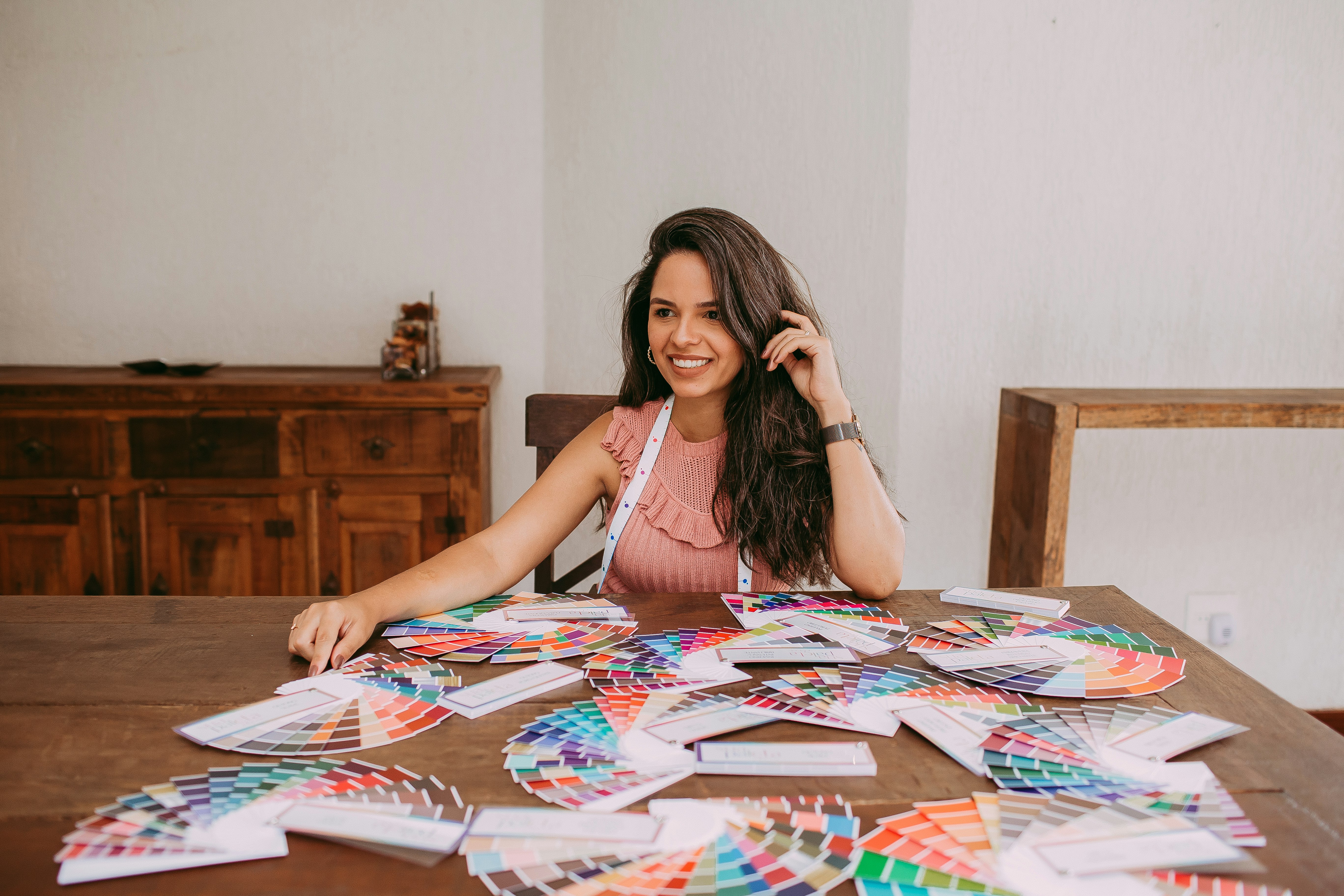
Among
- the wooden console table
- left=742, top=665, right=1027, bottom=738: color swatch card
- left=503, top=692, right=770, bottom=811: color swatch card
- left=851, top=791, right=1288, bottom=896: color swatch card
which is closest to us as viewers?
left=851, top=791, right=1288, bottom=896: color swatch card

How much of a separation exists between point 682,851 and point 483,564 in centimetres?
71

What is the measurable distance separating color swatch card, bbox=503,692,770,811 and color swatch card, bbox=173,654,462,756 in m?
0.12

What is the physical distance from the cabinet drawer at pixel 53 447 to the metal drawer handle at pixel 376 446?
2.21 feet

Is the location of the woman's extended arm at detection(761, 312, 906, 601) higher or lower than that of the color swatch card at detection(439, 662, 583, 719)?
higher

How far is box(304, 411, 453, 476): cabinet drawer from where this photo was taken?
95.0 inches

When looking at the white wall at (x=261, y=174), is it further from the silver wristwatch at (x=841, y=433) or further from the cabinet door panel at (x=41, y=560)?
the silver wristwatch at (x=841, y=433)

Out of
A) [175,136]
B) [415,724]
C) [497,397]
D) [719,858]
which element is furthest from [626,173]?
[719,858]

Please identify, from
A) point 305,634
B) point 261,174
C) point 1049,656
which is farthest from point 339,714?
point 261,174

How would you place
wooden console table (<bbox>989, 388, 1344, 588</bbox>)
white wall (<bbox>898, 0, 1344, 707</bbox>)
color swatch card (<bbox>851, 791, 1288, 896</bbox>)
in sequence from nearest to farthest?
1. color swatch card (<bbox>851, 791, 1288, 896</bbox>)
2. wooden console table (<bbox>989, 388, 1344, 588</bbox>)
3. white wall (<bbox>898, 0, 1344, 707</bbox>)

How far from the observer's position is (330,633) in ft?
3.35

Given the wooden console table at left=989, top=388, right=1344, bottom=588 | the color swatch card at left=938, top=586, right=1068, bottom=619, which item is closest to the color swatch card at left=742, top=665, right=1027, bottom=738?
the color swatch card at left=938, top=586, right=1068, bottom=619

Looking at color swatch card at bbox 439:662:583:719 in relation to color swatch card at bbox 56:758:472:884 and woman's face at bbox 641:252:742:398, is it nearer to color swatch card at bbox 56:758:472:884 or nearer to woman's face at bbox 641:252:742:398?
color swatch card at bbox 56:758:472:884

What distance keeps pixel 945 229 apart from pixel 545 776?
7.12 ft

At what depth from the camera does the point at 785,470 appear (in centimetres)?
157
